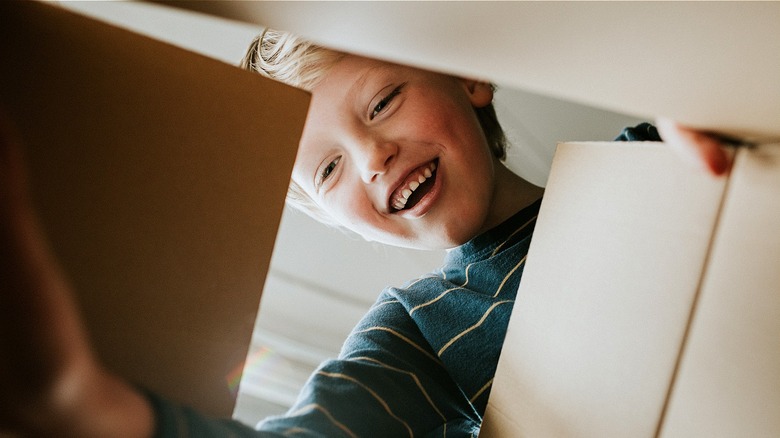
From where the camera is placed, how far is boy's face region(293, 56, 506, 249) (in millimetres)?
691

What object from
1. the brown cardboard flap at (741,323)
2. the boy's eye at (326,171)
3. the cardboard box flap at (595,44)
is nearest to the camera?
the cardboard box flap at (595,44)

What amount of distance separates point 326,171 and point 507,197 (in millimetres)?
266

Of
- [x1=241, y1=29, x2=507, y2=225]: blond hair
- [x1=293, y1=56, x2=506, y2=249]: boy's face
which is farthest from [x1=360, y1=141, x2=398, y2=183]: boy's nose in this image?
[x1=241, y1=29, x2=507, y2=225]: blond hair

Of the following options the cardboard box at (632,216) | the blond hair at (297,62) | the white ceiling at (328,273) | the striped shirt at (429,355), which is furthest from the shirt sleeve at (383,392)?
the white ceiling at (328,273)

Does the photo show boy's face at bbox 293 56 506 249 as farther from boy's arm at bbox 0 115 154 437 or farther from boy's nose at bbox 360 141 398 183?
boy's arm at bbox 0 115 154 437

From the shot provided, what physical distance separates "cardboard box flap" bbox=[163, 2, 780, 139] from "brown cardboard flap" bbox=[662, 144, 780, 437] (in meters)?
0.04

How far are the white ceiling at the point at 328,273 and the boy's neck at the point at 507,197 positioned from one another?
334 mm

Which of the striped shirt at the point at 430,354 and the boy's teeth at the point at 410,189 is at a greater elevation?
the boy's teeth at the point at 410,189

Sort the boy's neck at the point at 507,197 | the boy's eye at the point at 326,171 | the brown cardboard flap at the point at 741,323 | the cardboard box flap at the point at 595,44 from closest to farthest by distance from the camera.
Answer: the cardboard box flap at the point at 595,44 → the brown cardboard flap at the point at 741,323 → the boy's eye at the point at 326,171 → the boy's neck at the point at 507,197

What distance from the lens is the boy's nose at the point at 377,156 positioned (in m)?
0.67

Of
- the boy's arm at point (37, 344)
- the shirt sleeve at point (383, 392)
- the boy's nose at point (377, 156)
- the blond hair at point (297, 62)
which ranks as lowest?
the shirt sleeve at point (383, 392)

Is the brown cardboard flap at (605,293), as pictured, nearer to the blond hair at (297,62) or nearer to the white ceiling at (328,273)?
the blond hair at (297,62)

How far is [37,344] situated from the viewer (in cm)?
26

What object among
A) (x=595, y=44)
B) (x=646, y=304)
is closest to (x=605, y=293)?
(x=646, y=304)
